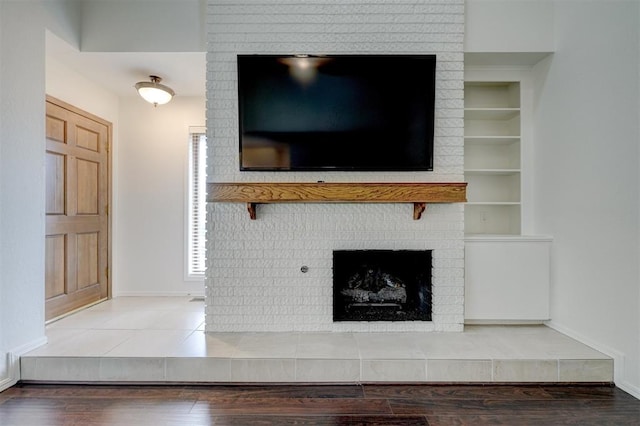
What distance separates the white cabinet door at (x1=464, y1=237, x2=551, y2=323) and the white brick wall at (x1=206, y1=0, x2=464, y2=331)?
0.67 ft

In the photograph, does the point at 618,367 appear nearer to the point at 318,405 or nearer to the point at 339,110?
the point at 318,405

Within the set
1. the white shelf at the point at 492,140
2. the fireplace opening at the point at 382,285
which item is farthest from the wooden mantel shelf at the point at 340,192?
the white shelf at the point at 492,140

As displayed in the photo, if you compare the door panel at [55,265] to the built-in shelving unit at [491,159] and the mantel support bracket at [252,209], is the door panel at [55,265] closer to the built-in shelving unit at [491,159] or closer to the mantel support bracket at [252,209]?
the mantel support bracket at [252,209]

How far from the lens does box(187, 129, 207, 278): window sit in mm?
3885

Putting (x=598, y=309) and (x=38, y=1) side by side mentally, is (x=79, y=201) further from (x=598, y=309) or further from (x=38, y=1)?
(x=598, y=309)

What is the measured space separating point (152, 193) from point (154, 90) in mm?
1157

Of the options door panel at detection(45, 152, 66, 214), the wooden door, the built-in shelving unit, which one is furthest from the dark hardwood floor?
door panel at detection(45, 152, 66, 214)

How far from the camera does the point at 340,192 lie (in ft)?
8.13

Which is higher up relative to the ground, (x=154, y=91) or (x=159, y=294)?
(x=154, y=91)

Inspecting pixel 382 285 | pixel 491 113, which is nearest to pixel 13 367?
pixel 382 285

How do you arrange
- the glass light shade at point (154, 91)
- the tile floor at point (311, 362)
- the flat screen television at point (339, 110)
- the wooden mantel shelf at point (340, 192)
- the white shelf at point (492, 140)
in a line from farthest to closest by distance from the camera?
the glass light shade at point (154, 91) → the white shelf at point (492, 140) → the flat screen television at point (339, 110) → the wooden mantel shelf at point (340, 192) → the tile floor at point (311, 362)

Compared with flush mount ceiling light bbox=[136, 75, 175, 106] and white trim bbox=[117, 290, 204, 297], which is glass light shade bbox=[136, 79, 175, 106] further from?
white trim bbox=[117, 290, 204, 297]

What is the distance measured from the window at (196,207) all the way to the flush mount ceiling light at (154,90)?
58 centimetres

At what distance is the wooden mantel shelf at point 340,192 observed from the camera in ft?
8.11
